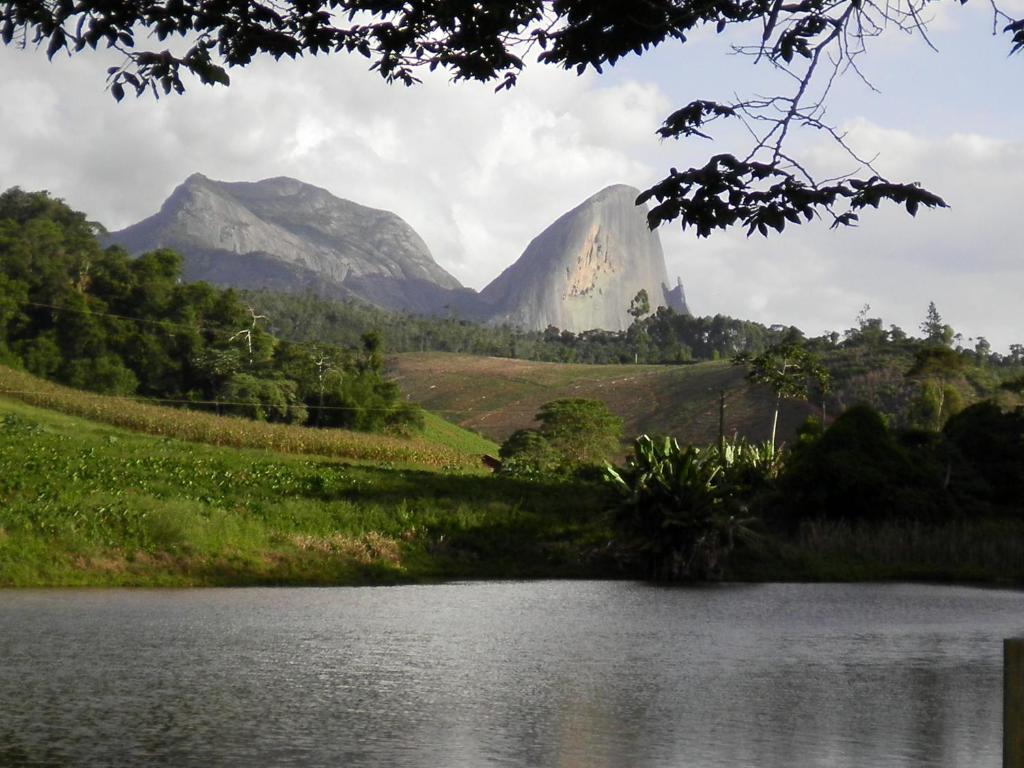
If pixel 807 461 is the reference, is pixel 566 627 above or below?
below

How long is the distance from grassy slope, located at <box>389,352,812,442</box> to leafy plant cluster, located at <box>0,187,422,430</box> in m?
27.3

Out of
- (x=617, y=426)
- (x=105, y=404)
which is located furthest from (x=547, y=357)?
(x=105, y=404)

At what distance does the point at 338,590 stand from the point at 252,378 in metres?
41.9

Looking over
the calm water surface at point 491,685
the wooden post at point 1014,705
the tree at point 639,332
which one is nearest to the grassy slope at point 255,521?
the calm water surface at point 491,685

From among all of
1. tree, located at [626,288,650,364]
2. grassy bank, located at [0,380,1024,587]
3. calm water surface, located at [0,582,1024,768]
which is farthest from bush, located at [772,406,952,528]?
tree, located at [626,288,650,364]

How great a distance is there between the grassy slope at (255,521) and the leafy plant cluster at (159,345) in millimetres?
25938

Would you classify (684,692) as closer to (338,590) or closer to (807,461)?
(338,590)

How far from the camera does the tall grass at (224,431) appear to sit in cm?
5047

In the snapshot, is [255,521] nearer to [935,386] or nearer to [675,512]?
[675,512]

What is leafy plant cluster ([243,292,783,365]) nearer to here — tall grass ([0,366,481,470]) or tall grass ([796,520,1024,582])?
tall grass ([0,366,481,470])

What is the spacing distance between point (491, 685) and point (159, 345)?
199 ft

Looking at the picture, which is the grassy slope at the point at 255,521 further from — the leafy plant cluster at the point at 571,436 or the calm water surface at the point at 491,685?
the leafy plant cluster at the point at 571,436

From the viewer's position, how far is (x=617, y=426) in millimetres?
73938

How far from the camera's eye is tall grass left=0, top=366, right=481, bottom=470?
50469 millimetres
